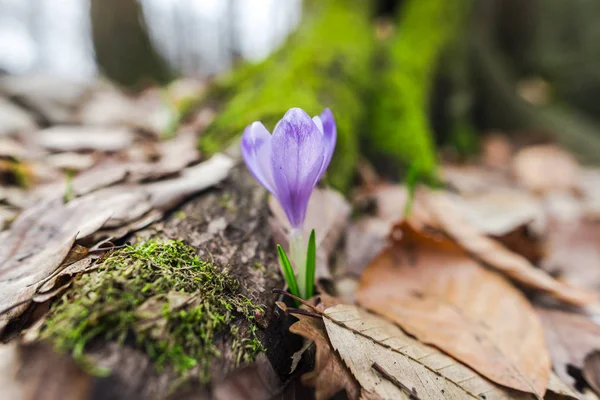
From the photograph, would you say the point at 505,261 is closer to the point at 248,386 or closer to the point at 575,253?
the point at 575,253

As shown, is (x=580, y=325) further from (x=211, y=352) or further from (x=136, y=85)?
(x=136, y=85)

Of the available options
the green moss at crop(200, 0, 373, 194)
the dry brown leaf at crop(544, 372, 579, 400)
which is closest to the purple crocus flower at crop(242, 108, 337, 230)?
the green moss at crop(200, 0, 373, 194)

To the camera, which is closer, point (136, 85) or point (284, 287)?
point (284, 287)

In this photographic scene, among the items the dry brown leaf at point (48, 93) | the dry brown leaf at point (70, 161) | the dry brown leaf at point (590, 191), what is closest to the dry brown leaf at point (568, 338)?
the dry brown leaf at point (590, 191)

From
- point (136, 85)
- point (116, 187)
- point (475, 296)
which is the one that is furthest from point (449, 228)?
point (136, 85)

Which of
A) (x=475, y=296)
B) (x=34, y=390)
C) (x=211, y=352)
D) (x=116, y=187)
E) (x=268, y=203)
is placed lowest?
(x=475, y=296)

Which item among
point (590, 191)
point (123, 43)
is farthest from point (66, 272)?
point (123, 43)

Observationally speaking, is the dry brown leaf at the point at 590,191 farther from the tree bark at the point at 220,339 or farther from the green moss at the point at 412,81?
the tree bark at the point at 220,339

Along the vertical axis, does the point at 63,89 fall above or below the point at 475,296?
above
